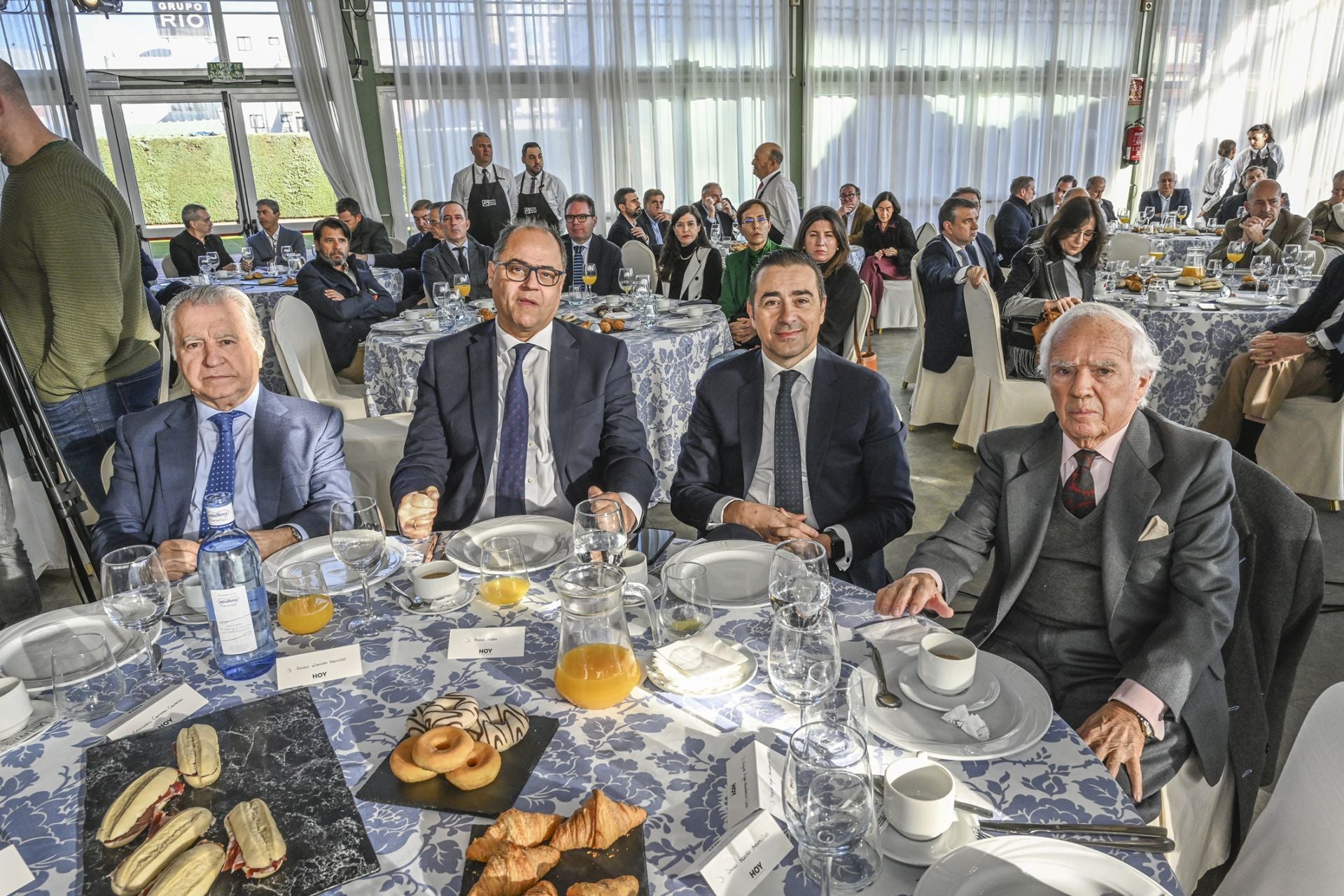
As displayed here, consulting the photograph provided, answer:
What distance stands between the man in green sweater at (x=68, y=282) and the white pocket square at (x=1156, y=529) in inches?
120

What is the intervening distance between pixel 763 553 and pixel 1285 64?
14344 mm

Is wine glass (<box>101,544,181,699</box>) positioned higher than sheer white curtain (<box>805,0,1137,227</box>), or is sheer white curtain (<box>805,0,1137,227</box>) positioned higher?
sheer white curtain (<box>805,0,1137,227</box>)

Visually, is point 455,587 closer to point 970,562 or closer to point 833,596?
point 833,596

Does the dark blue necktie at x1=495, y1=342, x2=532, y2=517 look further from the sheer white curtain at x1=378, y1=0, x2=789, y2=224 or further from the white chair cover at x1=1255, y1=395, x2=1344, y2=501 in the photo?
the sheer white curtain at x1=378, y1=0, x2=789, y2=224

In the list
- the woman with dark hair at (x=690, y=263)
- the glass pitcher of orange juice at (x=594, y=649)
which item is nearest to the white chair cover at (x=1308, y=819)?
the glass pitcher of orange juice at (x=594, y=649)

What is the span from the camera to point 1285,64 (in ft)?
38.8

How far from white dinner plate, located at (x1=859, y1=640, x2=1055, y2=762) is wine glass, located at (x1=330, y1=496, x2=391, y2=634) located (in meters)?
0.85

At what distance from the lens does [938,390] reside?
5328 mm

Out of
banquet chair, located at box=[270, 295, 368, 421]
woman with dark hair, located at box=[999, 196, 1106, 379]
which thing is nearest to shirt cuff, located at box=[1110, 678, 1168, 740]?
woman with dark hair, located at box=[999, 196, 1106, 379]

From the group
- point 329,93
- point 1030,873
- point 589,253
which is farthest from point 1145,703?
point 329,93

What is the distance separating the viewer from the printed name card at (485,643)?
136 cm

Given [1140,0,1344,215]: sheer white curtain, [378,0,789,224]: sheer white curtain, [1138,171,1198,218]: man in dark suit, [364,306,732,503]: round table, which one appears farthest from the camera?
[1140,0,1344,215]: sheer white curtain

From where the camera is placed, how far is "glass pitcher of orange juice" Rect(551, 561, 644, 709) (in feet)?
3.86

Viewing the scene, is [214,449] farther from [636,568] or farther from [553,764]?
[553,764]
